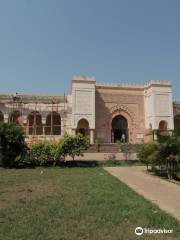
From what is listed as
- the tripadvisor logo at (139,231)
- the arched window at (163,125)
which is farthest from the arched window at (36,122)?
the tripadvisor logo at (139,231)

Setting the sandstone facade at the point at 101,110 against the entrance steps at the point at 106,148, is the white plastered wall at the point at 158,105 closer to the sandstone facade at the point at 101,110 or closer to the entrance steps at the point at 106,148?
the sandstone facade at the point at 101,110

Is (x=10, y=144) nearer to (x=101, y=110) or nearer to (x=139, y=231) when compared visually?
(x=139, y=231)

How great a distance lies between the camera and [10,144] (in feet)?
46.0

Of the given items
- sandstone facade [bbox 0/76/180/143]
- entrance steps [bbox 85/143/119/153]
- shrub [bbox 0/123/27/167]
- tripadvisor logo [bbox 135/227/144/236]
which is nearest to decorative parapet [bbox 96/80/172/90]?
sandstone facade [bbox 0/76/180/143]

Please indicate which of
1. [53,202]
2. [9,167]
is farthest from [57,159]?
[53,202]

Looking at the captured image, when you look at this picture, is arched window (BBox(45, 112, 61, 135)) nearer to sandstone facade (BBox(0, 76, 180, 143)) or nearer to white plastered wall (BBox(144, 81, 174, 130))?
sandstone facade (BBox(0, 76, 180, 143))

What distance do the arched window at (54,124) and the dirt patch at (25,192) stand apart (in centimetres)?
1987

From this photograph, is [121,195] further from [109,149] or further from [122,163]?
[109,149]

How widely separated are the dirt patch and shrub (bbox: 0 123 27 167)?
573 centimetres

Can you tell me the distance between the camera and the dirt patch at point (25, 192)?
6.25 meters

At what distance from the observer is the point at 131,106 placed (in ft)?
91.2

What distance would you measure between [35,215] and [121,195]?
259cm

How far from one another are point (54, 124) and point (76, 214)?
24.7 m

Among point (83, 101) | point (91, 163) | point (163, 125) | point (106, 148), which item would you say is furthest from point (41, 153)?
point (163, 125)
